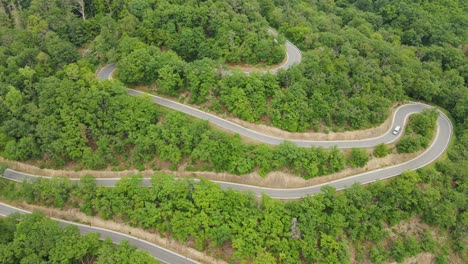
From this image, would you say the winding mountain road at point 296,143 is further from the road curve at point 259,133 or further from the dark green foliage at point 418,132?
the dark green foliage at point 418,132

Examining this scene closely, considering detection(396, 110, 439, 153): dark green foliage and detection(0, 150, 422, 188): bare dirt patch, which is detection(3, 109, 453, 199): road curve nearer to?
detection(0, 150, 422, 188): bare dirt patch

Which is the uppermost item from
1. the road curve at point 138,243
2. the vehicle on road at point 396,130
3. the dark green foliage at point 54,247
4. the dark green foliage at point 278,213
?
the vehicle on road at point 396,130

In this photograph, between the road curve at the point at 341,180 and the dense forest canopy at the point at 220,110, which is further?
the road curve at the point at 341,180

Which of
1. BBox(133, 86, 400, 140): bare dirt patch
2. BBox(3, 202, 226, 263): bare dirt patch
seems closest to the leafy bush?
BBox(133, 86, 400, 140): bare dirt patch

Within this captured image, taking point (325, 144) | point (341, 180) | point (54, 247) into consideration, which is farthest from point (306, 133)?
point (54, 247)

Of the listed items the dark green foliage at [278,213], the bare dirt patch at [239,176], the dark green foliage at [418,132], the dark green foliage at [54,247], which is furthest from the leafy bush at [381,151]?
the dark green foliage at [54,247]

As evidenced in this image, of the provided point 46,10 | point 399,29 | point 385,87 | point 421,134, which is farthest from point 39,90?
point 399,29

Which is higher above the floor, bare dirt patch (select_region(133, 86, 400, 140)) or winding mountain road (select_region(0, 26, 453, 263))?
bare dirt patch (select_region(133, 86, 400, 140))
